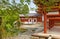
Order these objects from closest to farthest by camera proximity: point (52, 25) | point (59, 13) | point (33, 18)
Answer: point (59, 13), point (52, 25), point (33, 18)

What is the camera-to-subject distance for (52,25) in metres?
7.59

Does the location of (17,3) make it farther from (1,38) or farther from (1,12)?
(1,38)

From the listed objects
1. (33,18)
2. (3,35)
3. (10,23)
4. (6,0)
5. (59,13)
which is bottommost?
(33,18)

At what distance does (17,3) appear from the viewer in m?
2.28

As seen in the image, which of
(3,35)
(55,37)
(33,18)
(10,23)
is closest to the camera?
(10,23)

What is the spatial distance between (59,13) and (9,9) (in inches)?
194

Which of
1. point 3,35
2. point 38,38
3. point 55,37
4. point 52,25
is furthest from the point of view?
point 52,25

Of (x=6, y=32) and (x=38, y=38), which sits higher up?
(x=6, y=32)

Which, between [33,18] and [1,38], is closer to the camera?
[1,38]

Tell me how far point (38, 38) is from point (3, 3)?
3407mm

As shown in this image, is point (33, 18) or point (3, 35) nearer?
point (3, 35)

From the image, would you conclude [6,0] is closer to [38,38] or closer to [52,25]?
[38,38]

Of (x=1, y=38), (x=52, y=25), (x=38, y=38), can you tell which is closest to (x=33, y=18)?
(x=52, y=25)

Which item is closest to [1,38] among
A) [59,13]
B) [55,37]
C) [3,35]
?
[3,35]
